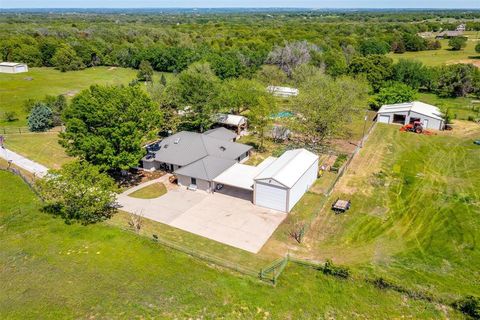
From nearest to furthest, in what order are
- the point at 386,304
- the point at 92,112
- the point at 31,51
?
the point at 386,304
the point at 92,112
the point at 31,51

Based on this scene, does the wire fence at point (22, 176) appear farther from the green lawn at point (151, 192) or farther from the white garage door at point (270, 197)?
the white garage door at point (270, 197)

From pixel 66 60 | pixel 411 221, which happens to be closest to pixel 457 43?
pixel 411 221

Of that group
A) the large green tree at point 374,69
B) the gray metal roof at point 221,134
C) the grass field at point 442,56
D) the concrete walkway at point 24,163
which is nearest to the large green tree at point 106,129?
the concrete walkway at point 24,163

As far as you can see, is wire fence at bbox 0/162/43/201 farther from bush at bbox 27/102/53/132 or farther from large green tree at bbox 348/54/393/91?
large green tree at bbox 348/54/393/91

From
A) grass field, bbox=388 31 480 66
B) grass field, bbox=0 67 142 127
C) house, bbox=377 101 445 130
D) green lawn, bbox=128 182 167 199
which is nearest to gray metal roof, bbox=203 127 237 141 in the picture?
green lawn, bbox=128 182 167 199

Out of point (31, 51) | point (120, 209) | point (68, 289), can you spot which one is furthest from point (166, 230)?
point (31, 51)

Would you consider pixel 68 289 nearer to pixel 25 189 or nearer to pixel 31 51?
pixel 25 189

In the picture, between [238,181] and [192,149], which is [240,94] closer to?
[192,149]
